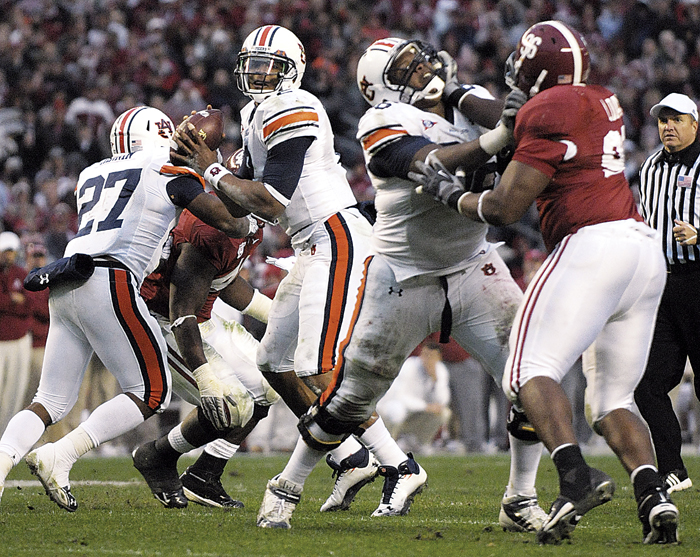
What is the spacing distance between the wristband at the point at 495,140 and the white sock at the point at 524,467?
1204mm

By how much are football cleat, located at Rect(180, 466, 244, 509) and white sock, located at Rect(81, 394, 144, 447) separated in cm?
67

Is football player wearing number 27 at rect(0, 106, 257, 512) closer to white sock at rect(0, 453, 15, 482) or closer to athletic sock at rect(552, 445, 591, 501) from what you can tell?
white sock at rect(0, 453, 15, 482)

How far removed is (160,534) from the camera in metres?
4.17

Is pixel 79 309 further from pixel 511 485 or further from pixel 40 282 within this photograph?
pixel 511 485

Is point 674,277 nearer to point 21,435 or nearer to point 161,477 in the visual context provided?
point 161,477

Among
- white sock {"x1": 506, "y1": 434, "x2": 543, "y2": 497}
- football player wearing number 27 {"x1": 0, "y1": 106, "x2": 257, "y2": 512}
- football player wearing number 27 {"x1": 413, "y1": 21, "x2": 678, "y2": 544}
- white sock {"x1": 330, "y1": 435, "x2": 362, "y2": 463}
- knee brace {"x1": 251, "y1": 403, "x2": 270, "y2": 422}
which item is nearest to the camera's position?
football player wearing number 27 {"x1": 413, "y1": 21, "x2": 678, "y2": 544}

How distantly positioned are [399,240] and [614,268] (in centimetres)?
92

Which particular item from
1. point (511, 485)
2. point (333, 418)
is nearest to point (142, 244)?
point (333, 418)

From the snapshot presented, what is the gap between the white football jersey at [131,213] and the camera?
5.14 meters

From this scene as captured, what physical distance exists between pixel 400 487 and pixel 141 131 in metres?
2.30

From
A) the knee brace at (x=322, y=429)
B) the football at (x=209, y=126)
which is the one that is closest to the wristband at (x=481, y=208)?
the knee brace at (x=322, y=429)

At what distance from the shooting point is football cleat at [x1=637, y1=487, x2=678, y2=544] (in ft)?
12.0

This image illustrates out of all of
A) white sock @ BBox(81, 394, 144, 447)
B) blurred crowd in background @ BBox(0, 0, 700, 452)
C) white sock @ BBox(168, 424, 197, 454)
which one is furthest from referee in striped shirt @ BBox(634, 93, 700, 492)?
blurred crowd in background @ BBox(0, 0, 700, 452)

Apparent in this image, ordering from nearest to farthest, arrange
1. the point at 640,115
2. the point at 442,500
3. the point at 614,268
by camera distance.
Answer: the point at 614,268
the point at 442,500
the point at 640,115
